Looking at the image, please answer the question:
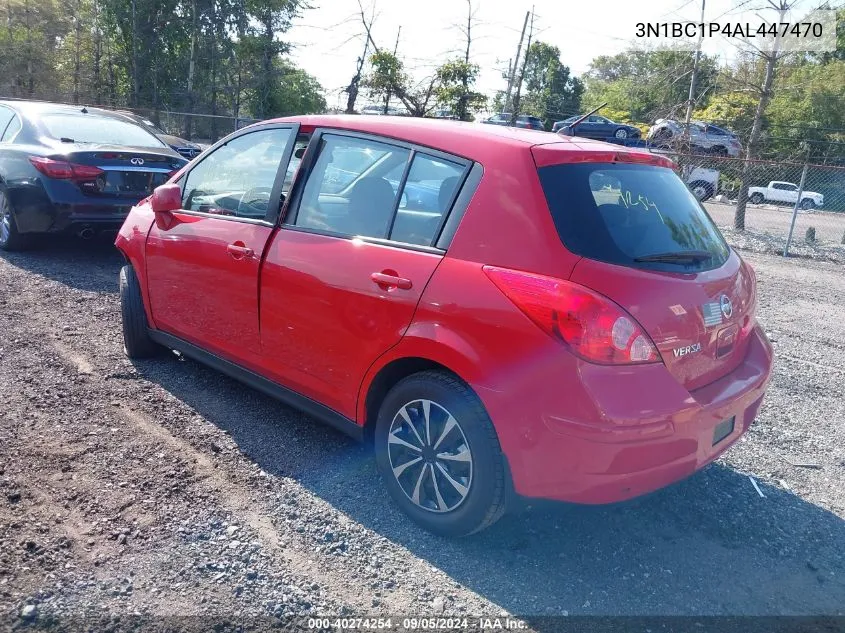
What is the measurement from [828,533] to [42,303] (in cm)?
616

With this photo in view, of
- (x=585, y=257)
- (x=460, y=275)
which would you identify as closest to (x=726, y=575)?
(x=585, y=257)

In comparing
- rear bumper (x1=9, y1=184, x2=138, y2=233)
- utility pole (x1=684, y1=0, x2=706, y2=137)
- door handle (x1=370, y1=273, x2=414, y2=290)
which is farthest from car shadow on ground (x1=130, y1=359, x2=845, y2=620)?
utility pole (x1=684, y1=0, x2=706, y2=137)

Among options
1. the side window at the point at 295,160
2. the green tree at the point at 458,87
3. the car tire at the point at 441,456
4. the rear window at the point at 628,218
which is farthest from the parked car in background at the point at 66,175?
the green tree at the point at 458,87

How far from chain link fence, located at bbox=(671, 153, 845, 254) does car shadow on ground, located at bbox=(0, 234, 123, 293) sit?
869 centimetres

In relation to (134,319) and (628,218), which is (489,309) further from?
(134,319)

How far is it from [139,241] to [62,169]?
10.3 feet

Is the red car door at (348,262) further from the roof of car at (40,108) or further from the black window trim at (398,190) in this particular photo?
the roof of car at (40,108)

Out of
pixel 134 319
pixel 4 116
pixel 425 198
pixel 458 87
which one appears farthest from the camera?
pixel 458 87

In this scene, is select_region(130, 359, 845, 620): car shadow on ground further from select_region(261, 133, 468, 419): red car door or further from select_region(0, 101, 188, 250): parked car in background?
select_region(0, 101, 188, 250): parked car in background

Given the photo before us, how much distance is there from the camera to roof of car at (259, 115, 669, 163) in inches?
120

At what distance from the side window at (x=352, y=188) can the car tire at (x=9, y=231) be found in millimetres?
5395

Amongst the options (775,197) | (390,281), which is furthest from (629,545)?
(775,197)

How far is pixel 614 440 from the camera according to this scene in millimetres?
2533

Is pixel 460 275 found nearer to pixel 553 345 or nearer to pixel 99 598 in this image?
pixel 553 345
